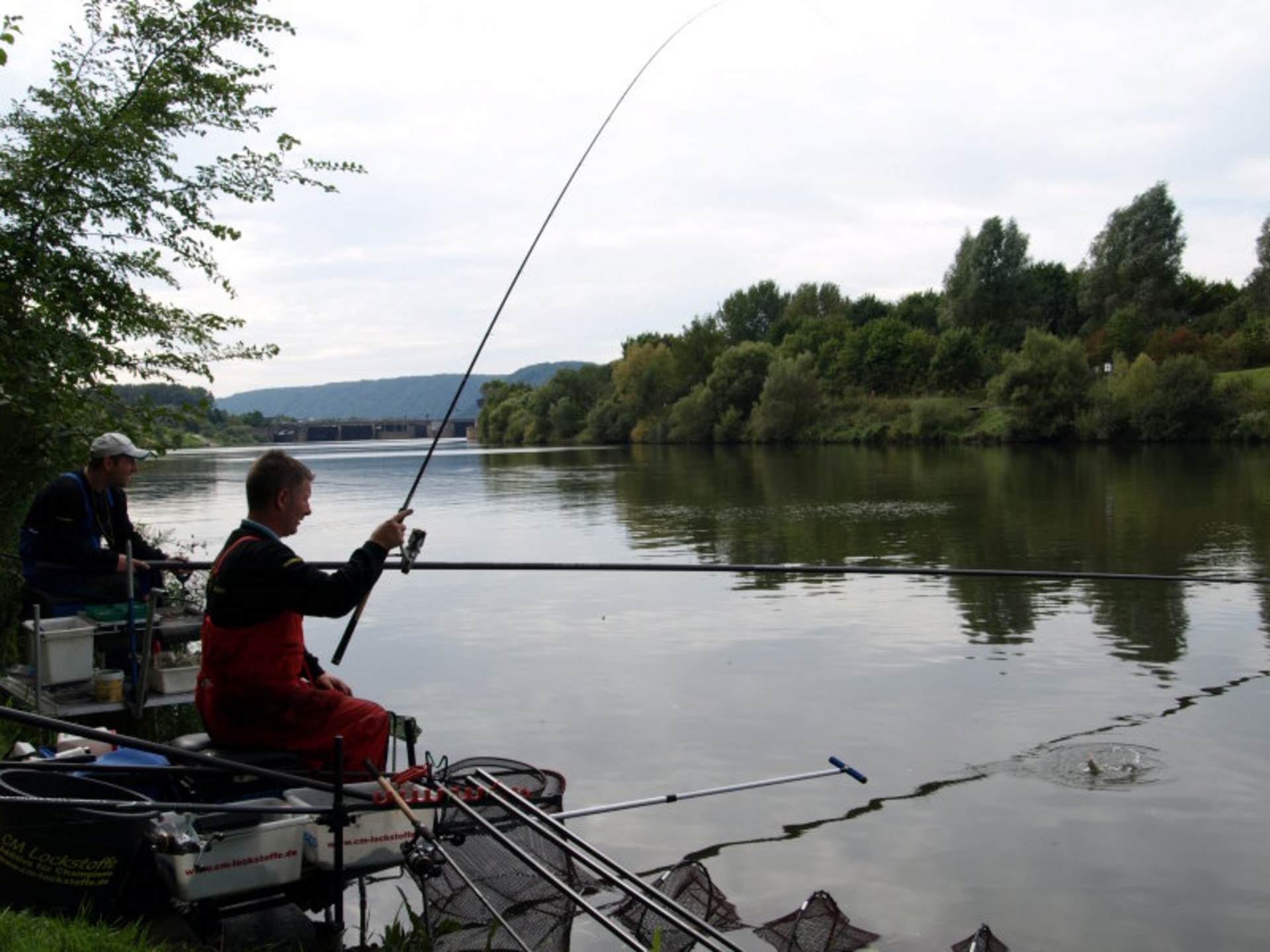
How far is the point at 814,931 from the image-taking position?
5695mm

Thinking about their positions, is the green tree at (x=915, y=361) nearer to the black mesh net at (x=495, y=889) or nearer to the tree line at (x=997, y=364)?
the tree line at (x=997, y=364)

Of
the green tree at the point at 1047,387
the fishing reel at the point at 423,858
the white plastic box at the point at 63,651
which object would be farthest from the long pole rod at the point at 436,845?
the green tree at the point at 1047,387

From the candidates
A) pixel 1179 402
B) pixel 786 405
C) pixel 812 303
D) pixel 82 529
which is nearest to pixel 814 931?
pixel 82 529

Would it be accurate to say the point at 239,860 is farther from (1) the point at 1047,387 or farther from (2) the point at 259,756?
(1) the point at 1047,387

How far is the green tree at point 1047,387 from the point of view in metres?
68.6

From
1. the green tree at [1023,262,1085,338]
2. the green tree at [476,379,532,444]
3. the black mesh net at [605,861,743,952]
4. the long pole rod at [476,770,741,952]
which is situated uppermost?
the green tree at [1023,262,1085,338]

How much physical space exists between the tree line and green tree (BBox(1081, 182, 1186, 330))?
0.13m

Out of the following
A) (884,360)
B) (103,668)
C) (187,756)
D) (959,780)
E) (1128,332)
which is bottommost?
(959,780)

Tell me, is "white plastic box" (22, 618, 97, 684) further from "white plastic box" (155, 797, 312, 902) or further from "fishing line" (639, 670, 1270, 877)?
"fishing line" (639, 670, 1270, 877)

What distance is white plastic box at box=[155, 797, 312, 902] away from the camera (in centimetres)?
441

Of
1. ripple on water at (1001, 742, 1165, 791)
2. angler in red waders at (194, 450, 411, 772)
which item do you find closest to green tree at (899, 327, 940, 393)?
ripple on water at (1001, 742, 1165, 791)

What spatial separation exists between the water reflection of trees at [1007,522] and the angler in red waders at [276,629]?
9.72 metres

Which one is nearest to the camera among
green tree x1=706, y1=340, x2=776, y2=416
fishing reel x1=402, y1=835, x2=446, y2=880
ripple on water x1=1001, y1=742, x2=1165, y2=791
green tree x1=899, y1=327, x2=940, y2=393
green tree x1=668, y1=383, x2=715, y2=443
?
fishing reel x1=402, y1=835, x2=446, y2=880

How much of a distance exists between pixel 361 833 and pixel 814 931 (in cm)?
239
